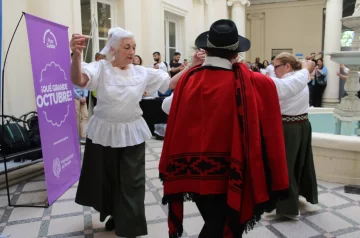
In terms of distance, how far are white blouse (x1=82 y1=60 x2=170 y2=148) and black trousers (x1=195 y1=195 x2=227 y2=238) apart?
0.87m

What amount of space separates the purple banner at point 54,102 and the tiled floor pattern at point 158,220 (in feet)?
0.89

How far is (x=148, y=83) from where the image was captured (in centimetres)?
249

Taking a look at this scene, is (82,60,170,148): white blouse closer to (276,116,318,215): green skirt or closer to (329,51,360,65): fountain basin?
(276,116,318,215): green skirt

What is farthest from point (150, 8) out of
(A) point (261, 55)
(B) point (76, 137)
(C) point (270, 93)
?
(A) point (261, 55)

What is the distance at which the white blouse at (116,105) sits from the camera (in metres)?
2.29

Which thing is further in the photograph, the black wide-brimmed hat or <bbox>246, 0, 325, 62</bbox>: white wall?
<bbox>246, 0, 325, 62</bbox>: white wall

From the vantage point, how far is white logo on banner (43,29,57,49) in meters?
3.07

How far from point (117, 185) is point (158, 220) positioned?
→ 59cm

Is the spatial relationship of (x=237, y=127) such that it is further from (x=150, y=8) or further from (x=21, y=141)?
(x=150, y=8)

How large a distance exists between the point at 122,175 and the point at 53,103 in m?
1.27

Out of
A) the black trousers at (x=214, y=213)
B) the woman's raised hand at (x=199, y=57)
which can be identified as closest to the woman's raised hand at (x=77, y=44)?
the woman's raised hand at (x=199, y=57)

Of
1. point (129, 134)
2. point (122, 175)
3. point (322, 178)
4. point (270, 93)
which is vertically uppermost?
point (270, 93)

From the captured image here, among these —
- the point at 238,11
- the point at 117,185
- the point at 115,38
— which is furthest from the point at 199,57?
the point at 238,11

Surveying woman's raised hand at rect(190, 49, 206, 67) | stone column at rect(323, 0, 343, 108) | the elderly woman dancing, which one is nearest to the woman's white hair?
the elderly woman dancing
